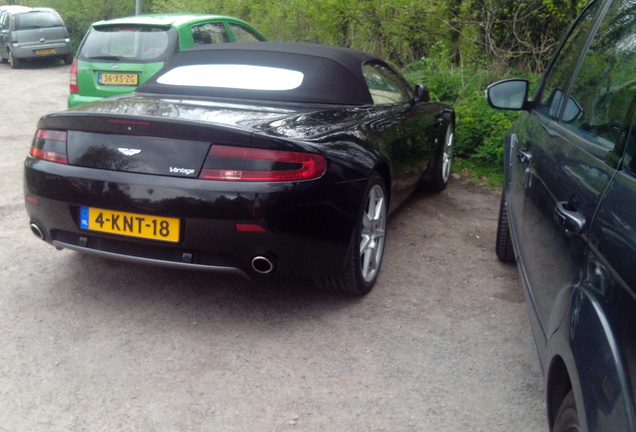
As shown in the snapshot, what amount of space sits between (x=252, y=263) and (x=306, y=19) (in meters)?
9.69

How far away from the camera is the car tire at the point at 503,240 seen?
457 cm

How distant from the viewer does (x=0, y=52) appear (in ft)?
68.7

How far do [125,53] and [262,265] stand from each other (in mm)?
5509

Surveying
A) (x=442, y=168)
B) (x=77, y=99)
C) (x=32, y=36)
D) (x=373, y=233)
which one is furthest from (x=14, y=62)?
(x=373, y=233)

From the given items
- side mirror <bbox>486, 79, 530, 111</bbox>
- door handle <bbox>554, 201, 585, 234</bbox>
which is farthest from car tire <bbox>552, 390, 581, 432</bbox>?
side mirror <bbox>486, 79, 530, 111</bbox>

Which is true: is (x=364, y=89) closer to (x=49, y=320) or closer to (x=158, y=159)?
(x=158, y=159)

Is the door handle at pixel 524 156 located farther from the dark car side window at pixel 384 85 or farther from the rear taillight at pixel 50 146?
the rear taillight at pixel 50 146

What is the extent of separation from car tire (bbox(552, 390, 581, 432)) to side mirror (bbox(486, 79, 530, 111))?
2251mm

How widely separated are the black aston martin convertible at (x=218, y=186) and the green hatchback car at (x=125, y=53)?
3.90m

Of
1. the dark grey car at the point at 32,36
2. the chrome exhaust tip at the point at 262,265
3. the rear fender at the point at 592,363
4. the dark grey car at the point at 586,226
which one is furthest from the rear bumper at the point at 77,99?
the dark grey car at the point at 32,36

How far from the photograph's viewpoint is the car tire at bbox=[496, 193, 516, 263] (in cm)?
457

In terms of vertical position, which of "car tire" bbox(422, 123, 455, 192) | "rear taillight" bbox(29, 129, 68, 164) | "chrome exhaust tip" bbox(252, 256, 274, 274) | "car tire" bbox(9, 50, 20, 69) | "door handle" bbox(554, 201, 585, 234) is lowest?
"car tire" bbox(9, 50, 20, 69)

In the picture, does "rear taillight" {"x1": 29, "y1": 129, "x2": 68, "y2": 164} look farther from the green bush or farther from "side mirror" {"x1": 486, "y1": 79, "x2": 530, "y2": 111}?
the green bush

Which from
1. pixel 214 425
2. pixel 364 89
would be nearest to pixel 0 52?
pixel 364 89
